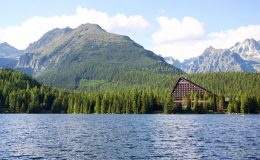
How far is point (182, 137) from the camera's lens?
3509 inches

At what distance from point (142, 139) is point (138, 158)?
79.9 ft

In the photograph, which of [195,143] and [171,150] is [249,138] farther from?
[171,150]

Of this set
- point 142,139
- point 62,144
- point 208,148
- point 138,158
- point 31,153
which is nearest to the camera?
point 138,158

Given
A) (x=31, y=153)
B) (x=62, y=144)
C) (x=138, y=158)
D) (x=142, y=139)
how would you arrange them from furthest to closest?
1. (x=142, y=139)
2. (x=62, y=144)
3. (x=31, y=153)
4. (x=138, y=158)

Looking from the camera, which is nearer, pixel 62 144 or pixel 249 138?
pixel 62 144

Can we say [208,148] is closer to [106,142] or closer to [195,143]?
[195,143]

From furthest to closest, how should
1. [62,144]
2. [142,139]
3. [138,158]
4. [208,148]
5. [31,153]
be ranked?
[142,139]
[62,144]
[208,148]
[31,153]
[138,158]

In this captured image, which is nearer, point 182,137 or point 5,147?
point 5,147

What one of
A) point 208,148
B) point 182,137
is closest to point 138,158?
point 208,148

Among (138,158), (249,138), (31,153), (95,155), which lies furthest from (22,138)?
(249,138)

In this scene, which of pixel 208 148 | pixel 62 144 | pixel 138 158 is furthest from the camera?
pixel 62 144

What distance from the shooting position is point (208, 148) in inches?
2793

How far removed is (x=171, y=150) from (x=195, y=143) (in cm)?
1069

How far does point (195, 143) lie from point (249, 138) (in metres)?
15.2
